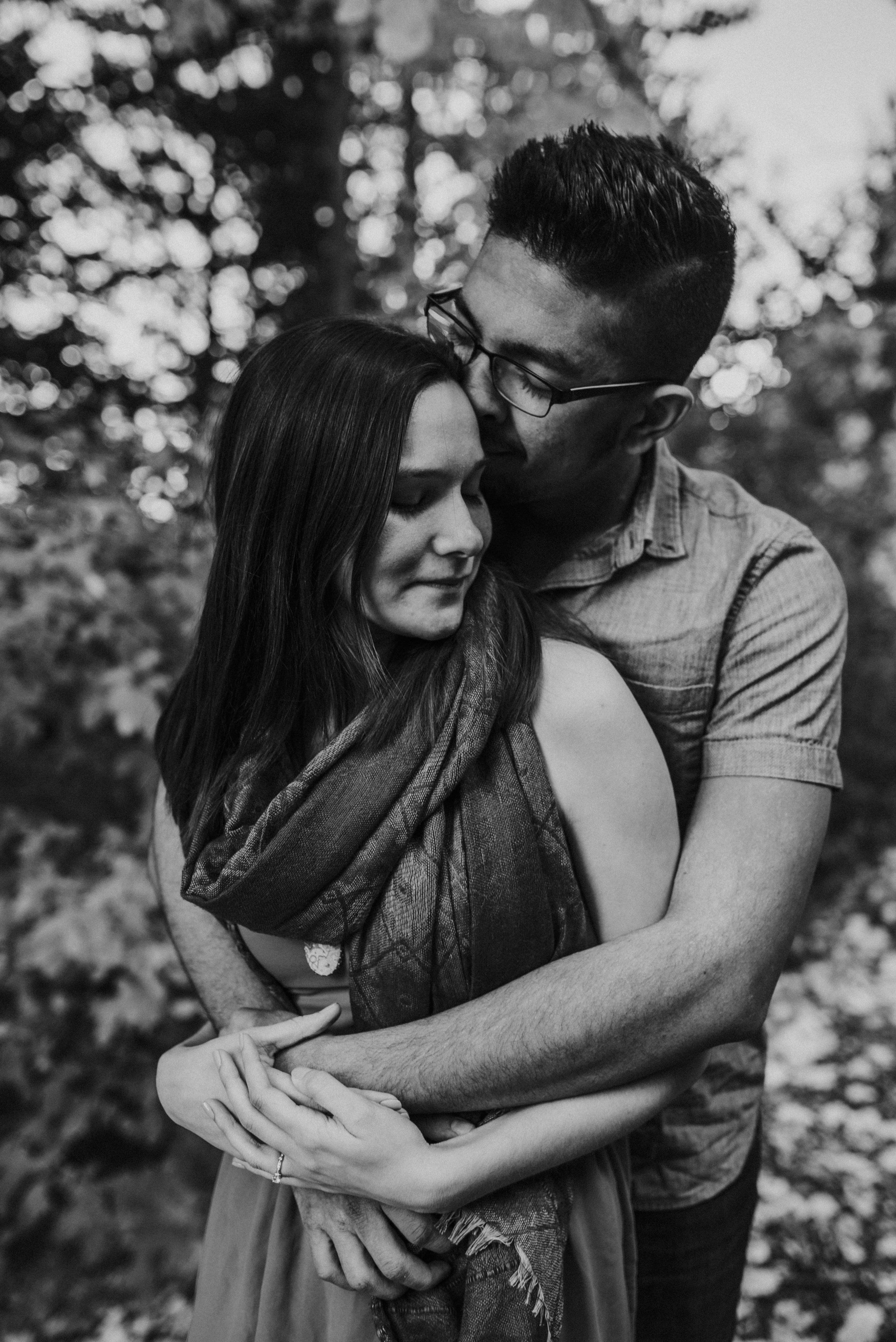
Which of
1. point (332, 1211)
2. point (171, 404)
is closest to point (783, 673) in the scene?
point (332, 1211)

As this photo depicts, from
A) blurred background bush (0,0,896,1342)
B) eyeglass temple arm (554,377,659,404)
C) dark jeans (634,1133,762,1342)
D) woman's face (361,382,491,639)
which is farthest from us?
blurred background bush (0,0,896,1342)

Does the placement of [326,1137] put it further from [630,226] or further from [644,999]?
[630,226]

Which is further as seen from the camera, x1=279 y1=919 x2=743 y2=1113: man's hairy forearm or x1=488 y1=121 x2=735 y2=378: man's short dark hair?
x1=488 y1=121 x2=735 y2=378: man's short dark hair

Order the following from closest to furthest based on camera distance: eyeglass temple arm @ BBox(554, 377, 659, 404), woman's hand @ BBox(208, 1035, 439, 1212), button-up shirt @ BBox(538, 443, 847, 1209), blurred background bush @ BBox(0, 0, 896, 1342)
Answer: woman's hand @ BBox(208, 1035, 439, 1212), button-up shirt @ BBox(538, 443, 847, 1209), eyeglass temple arm @ BBox(554, 377, 659, 404), blurred background bush @ BBox(0, 0, 896, 1342)

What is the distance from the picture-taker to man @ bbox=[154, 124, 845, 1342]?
128cm

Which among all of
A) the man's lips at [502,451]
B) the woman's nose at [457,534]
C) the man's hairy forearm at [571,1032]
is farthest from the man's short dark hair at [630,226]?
the man's hairy forearm at [571,1032]

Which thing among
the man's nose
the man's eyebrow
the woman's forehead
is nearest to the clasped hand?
the woman's forehead

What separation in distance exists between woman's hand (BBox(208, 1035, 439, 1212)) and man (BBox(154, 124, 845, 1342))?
5cm

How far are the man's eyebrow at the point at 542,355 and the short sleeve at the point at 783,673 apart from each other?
0.40 meters

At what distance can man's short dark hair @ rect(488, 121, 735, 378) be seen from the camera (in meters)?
1.55

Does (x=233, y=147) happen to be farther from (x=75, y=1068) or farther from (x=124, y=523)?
(x=75, y=1068)

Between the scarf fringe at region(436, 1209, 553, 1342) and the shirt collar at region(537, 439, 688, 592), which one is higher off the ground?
the shirt collar at region(537, 439, 688, 592)

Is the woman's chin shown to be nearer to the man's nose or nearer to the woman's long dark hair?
the woman's long dark hair

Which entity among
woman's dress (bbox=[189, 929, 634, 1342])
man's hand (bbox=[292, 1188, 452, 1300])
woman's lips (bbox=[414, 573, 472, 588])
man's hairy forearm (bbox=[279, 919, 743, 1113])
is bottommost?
woman's dress (bbox=[189, 929, 634, 1342])
